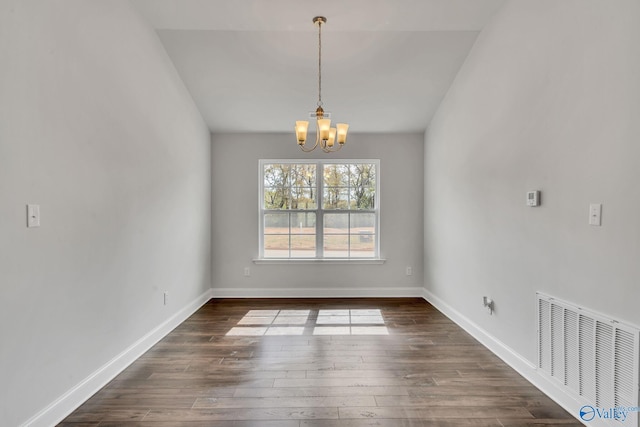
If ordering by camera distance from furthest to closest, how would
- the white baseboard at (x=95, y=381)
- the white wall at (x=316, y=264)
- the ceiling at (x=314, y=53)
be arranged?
the white wall at (x=316, y=264) → the ceiling at (x=314, y=53) → the white baseboard at (x=95, y=381)

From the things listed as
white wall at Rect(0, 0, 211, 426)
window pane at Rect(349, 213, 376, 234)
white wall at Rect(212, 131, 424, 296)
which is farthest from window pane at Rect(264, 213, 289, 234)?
white wall at Rect(0, 0, 211, 426)

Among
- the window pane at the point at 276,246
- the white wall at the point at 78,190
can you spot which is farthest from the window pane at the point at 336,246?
the white wall at the point at 78,190

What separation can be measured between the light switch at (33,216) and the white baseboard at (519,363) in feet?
10.2

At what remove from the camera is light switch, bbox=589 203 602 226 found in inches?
75.8

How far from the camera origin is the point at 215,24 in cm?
316

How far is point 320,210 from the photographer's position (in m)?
5.04

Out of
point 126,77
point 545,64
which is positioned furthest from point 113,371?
point 545,64

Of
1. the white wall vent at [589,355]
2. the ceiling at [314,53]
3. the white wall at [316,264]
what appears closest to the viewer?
the white wall vent at [589,355]

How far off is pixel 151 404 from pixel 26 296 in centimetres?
95

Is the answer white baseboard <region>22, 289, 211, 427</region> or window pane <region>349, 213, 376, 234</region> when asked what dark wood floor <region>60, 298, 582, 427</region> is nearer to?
white baseboard <region>22, 289, 211, 427</region>

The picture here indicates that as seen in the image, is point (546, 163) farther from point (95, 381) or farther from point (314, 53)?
point (95, 381)

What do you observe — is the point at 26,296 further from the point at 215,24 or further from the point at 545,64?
the point at 545,64

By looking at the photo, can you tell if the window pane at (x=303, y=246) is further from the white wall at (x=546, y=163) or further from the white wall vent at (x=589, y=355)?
the white wall vent at (x=589, y=355)

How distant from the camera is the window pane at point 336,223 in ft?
16.5
